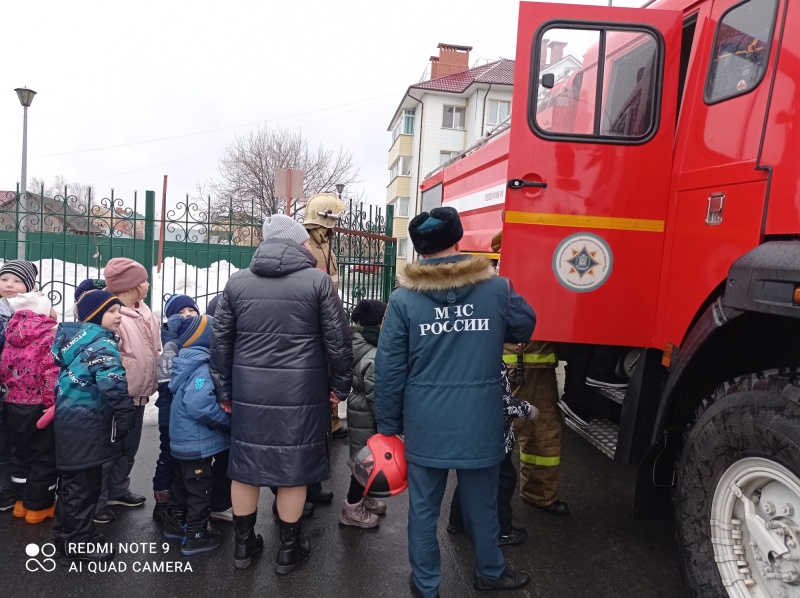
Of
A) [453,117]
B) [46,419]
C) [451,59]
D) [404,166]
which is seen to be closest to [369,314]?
[46,419]

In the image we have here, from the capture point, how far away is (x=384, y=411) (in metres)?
2.62

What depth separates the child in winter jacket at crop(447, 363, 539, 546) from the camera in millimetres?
2826

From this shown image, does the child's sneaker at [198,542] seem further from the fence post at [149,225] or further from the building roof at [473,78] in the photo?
the building roof at [473,78]

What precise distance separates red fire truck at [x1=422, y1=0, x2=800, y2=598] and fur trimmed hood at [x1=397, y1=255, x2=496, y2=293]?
46cm

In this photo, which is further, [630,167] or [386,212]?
[386,212]

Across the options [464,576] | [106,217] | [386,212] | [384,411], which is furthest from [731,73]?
[106,217]

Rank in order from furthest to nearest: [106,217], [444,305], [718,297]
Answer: [106,217], [444,305], [718,297]

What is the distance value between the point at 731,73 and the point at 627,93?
0.55m

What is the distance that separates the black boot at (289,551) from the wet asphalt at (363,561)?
0.14 feet

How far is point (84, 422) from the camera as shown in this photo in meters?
2.88

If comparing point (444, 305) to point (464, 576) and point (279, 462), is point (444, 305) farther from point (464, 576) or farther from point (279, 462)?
point (464, 576)

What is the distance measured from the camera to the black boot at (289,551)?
2.88 metres

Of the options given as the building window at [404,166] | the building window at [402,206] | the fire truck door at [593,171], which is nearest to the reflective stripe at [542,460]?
the fire truck door at [593,171]

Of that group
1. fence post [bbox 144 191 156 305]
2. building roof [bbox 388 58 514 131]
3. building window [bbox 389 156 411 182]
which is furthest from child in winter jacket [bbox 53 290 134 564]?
building window [bbox 389 156 411 182]
